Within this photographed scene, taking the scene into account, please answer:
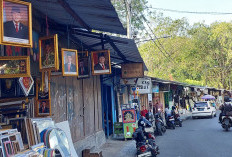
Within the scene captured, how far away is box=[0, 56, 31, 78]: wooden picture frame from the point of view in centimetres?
518

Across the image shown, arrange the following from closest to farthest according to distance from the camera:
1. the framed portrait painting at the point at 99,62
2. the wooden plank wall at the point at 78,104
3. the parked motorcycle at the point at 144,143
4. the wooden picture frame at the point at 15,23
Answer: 1. the wooden picture frame at the point at 15,23
2. the wooden plank wall at the point at 78,104
3. the framed portrait painting at the point at 99,62
4. the parked motorcycle at the point at 144,143

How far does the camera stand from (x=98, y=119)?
13117 millimetres

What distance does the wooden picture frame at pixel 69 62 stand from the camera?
6985 millimetres

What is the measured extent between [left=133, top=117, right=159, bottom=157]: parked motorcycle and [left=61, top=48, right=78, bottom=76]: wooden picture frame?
3979 mm

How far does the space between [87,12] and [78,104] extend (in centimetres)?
437

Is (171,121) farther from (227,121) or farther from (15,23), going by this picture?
(15,23)

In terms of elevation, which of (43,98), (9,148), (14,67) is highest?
(14,67)

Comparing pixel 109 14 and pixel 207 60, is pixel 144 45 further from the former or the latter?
pixel 109 14

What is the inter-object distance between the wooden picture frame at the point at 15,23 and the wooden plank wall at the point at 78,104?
9.95 feet

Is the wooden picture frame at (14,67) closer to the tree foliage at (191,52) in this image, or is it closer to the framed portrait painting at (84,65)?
the framed portrait painting at (84,65)

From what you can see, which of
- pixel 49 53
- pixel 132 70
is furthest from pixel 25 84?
pixel 132 70

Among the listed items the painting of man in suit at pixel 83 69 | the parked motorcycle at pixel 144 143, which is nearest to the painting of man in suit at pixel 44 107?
the painting of man in suit at pixel 83 69

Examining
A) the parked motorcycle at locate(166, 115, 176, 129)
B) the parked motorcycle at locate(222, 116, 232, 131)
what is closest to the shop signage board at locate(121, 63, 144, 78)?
the parked motorcycle at locate(222, 116, 232, 131)

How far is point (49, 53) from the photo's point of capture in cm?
616
